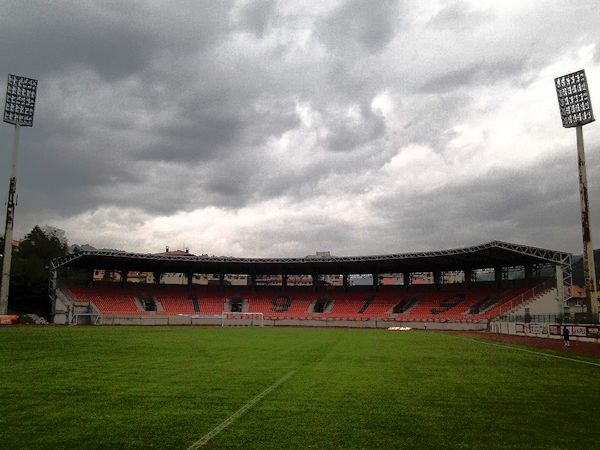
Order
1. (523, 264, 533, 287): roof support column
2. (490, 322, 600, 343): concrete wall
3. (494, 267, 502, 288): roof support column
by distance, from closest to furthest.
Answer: (490, 322, 600, 343): concrete wall < (523, 264, 533, 287): roof support column < (494, 267, 502, 288): roof support column

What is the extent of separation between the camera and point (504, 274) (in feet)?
215

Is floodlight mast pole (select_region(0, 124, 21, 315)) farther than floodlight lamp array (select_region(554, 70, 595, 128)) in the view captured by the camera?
Yes

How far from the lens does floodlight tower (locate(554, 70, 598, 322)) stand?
46656mm

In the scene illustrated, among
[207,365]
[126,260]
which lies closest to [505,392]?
[207,365]

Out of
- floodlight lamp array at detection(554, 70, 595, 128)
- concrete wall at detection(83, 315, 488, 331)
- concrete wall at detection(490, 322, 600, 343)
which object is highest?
floodlight lamp array at detection(554, 70, 595, 128)

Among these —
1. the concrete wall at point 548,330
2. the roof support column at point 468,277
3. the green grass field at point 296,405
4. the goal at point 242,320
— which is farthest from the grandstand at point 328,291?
the green grass field at point 296,405

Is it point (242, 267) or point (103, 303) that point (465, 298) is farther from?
point (103, 303)

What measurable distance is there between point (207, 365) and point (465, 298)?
55.7 metres

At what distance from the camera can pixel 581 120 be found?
47.5 m

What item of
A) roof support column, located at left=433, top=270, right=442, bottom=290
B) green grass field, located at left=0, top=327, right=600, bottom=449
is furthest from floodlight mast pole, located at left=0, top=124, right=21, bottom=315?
roof support column, located at left=433, top=270, right=442, bottom=290

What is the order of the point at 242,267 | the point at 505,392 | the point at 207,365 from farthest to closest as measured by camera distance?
1. the point at 242,267
2. the point at 207,365
3. the point at 505,392

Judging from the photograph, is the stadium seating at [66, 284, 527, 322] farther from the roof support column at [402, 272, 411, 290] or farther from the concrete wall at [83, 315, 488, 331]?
the roof support column at [402, 272, 411, 290]

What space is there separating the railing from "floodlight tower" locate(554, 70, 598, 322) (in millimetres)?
6934

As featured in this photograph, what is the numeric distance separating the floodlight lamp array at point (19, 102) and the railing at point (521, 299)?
5912cm
